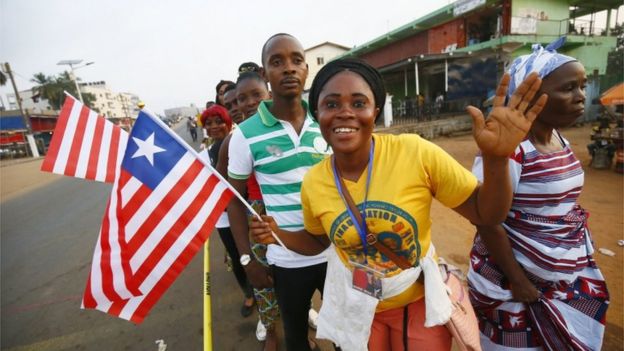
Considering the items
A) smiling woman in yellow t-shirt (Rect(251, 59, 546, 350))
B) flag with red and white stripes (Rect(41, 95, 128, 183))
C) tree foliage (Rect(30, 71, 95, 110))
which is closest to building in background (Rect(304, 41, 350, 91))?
flag with red and white stripes (Rect(41, 95, 128, 183))

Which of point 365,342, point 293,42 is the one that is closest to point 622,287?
point 365,342

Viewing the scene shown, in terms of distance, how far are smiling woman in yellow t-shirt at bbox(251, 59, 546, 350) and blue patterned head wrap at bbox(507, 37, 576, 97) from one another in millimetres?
385

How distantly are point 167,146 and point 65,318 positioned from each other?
3.45 metres

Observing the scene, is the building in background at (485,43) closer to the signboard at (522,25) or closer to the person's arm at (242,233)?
the signboard at (522,25)

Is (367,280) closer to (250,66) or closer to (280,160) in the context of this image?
(280,160)

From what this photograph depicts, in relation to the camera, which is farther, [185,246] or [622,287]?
[622,287]

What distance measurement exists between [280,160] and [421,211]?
0.89m

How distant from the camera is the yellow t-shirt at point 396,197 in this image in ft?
4.10

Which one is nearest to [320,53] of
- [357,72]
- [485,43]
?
[485,43]

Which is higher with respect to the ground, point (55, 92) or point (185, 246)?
point (55, 92)

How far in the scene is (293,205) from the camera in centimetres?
185

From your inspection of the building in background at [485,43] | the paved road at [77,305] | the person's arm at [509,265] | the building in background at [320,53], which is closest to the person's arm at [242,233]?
the paved road at [77,305]

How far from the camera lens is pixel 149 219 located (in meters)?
1.47

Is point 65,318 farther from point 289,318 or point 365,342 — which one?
point 365,342
